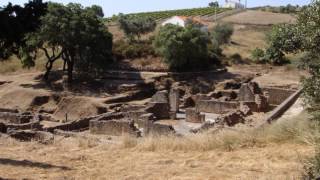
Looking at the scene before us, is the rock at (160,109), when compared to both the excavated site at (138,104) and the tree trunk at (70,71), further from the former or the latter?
the tree trunk at (70,71)

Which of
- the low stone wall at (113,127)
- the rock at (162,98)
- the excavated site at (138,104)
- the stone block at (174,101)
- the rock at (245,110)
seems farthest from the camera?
the stone block at (174,101)

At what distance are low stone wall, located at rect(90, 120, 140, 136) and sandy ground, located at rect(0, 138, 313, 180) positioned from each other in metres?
11.6

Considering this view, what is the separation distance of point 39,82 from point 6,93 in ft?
16.9

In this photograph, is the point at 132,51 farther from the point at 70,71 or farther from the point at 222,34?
the point at 222,34

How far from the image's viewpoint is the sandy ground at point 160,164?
9820 millimetres

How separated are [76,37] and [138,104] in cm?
1111

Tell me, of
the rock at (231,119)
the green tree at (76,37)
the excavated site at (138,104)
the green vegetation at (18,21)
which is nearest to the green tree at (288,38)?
the green vegetation at (18,21)

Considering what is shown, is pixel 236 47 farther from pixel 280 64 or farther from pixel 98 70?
pixel 98 70

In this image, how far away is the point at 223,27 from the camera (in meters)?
71.1

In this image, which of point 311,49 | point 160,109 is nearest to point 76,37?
point 160,109

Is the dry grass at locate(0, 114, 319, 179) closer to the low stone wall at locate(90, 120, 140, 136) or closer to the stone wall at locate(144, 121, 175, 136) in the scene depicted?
the stone wall at locate(144, 121, 175, 136)

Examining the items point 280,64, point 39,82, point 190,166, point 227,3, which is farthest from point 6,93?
point 227,3

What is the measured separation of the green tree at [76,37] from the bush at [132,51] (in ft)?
27.3

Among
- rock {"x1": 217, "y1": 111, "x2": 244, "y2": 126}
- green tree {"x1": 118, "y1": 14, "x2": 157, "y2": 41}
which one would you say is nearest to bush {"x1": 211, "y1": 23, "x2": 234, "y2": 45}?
green tree {"x1": 118, "y1": 14, "x2": 157, "y2": 41}
